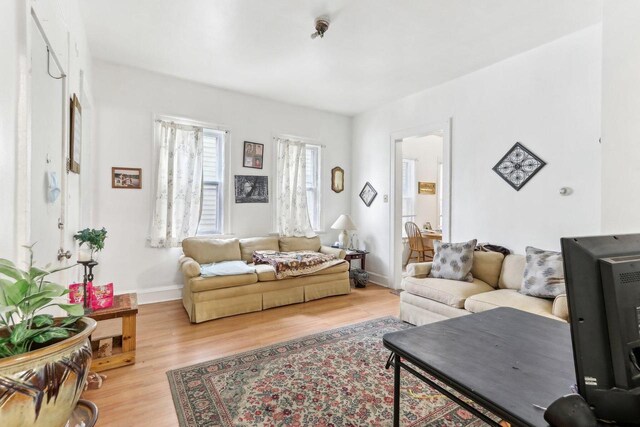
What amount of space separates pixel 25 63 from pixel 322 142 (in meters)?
4.15

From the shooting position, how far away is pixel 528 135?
3.13m

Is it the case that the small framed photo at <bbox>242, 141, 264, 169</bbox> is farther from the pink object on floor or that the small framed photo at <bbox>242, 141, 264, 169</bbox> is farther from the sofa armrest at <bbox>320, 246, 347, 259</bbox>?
the pink object on floor

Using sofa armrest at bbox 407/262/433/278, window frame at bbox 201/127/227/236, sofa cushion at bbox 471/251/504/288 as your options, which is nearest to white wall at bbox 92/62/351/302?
window frame at bbox 201/127/227/236

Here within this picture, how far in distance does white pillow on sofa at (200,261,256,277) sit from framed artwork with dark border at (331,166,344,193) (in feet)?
7.35

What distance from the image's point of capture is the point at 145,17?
8.66 feet

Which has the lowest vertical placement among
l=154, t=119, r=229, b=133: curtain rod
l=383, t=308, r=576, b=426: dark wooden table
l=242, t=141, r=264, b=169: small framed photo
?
l=383, t=308, r=576, b=426: dark wooden table

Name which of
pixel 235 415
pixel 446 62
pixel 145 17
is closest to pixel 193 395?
pixel 235 415

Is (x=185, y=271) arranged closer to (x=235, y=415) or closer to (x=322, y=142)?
(x=235, y=415)

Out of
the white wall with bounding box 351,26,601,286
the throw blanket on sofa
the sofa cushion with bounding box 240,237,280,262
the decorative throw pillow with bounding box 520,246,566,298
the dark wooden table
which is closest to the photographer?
the dark wooden table

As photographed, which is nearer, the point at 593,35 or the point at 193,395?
the point at 193,395

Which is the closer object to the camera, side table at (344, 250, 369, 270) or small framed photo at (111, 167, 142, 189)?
small framed photo at (111, 167, 142, 189)

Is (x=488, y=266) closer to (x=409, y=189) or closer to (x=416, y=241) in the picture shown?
(x=416, y=241)

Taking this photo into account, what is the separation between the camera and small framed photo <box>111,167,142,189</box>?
362 centimetres

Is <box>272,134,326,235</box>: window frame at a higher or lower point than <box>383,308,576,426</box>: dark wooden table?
higher
